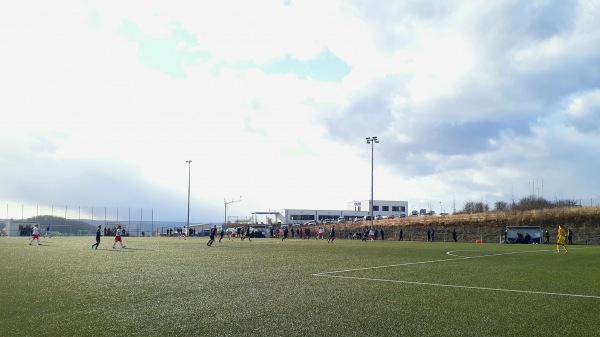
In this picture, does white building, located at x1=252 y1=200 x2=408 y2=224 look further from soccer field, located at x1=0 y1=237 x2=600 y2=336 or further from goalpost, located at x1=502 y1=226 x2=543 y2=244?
soccer field, located at x1=0 y1=237 x2=600 y2=336

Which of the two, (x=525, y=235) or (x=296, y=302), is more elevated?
(x=296, y=302)

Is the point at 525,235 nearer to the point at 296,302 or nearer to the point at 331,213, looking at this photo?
the point at 296,302

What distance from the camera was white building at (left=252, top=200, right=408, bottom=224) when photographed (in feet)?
403

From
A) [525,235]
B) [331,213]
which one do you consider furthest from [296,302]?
[331,213]

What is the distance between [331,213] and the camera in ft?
419

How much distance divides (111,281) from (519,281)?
12206 millimetres

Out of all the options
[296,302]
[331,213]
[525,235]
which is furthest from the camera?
[331,213]

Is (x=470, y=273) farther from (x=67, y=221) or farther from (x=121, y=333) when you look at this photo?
(x=67, y=221)

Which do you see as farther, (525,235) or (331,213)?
(331,213)

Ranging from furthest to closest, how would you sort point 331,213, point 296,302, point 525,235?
point 331,213 → point 525,235 → point 296,302

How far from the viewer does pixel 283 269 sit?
693 inches

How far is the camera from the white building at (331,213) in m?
123

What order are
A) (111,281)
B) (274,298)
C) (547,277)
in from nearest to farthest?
(274,298) → (111,281) → (547,277)

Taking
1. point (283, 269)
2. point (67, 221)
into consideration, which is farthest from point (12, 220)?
point (283, 269)
